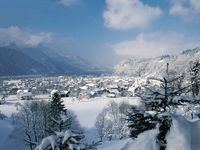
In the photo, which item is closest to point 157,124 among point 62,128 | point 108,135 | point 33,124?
point 62,128

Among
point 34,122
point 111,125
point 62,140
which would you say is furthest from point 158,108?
point 111,125

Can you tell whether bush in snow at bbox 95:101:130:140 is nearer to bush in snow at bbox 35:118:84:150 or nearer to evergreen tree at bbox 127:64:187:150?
bush in snow at bbox 35:118:84:150

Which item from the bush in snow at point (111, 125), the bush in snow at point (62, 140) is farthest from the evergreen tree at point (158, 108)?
the bush in snow at point (111, 125)

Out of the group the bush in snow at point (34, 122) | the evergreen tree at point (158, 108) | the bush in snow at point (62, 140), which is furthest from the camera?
the bush in snow at point (34, 122)

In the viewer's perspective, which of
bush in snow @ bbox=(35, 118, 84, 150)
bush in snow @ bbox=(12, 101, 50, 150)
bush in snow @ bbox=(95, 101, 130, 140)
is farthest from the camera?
bush in snow @ bbox=(95, 101, 130, 140)

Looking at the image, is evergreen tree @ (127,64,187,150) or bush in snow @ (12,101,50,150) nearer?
evergreen tree @ (127,64,187,150)

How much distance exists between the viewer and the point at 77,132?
12125 mm

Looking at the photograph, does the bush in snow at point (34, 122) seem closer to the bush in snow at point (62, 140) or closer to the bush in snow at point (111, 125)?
the bush in snow at point (111, 125)

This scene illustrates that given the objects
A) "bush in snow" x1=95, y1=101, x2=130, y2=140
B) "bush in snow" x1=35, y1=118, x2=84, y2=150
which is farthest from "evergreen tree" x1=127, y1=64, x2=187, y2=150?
"bush in snow" x1=95, y1=101, x2=130, y2=140

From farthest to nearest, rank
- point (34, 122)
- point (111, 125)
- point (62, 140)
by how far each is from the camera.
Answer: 1. point (111, 125)
2. point (34, 122)
3. point (62, 140)

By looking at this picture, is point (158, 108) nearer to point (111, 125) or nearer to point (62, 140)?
point (62, 140)

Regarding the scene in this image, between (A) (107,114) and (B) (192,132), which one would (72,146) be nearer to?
(B) (192,132)

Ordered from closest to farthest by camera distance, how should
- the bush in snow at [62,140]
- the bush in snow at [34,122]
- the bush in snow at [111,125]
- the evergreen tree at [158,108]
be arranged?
the evergreen tree at [158,108] < the bush in snow at [62,140] < the bush in snow at [34,122] < the bush in snow at [111,125]

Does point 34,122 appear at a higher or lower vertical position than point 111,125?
higher
